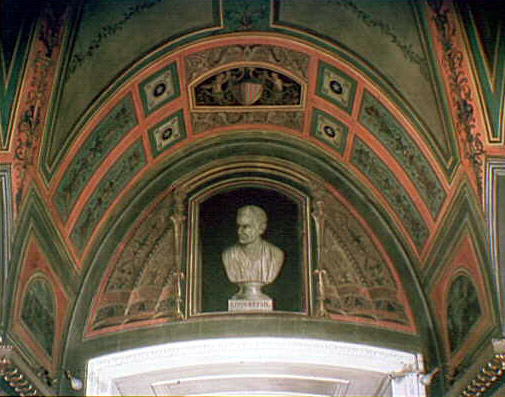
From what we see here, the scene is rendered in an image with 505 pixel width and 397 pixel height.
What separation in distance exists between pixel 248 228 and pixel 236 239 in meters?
0.22

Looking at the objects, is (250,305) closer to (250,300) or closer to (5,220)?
(250,300)

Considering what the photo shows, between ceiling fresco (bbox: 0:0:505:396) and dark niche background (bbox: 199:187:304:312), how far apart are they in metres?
0.03

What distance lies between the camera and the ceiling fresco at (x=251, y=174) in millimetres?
9555

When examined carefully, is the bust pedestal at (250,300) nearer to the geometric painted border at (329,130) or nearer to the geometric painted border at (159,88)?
the geometric painted border at (329,130)

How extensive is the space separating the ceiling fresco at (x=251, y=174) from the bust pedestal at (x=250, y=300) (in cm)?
13

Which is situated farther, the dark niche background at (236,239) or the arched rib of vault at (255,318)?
the dark niche background at (236,239)

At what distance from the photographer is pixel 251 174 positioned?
39.7 ft

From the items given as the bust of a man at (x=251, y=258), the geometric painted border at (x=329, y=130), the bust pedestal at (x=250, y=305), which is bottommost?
the bust pedestal at (x=250, y=305)

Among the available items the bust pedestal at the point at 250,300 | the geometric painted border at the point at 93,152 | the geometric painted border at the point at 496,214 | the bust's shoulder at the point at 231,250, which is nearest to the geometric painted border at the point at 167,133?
the geometric painted border at the point at 93,152

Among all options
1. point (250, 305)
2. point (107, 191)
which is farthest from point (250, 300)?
point (107, 191)

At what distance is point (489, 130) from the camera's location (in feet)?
30.6

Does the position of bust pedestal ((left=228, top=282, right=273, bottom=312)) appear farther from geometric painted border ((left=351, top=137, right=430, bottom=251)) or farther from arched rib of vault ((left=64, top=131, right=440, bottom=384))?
geometric painted border ((left=351, top=137, right=430, bottom=251))

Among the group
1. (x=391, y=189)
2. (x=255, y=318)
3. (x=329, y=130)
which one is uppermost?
(x=329, y=130)

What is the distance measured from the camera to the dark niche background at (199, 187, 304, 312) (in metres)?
11.2
